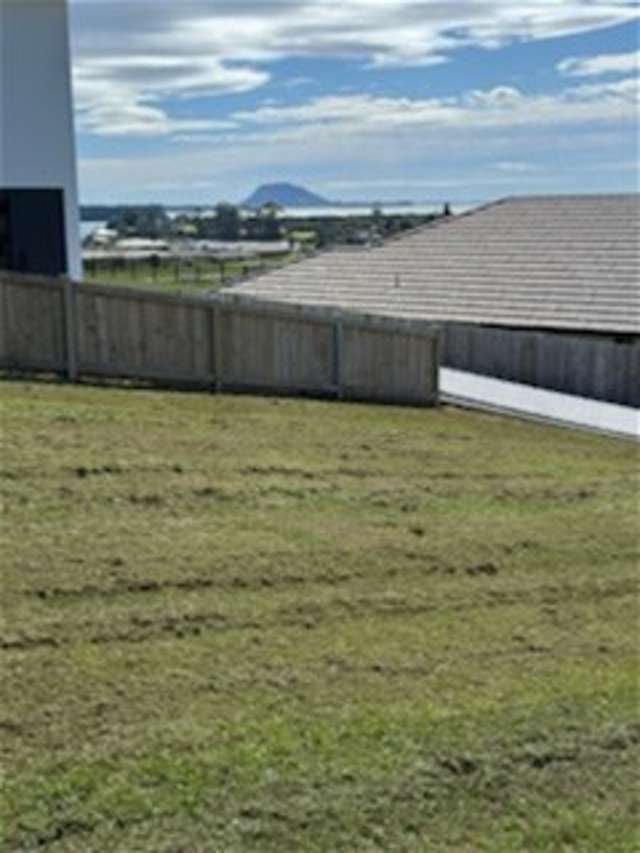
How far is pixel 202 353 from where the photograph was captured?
14719 millimetres

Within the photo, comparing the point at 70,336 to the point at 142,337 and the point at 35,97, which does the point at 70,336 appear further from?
the point at 35,97

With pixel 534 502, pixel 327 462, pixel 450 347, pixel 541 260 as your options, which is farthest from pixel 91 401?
pixel 541 260

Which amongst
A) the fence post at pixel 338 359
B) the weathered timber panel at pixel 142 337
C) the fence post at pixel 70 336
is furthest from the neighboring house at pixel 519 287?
the fence post at pixel 70 336

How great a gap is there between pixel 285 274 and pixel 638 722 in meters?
29.3

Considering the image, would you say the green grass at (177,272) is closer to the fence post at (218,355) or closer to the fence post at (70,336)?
the fence post at (218,355)

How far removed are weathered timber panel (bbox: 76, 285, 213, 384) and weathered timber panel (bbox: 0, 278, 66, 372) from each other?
28cm

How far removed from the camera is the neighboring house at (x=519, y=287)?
82.1ft

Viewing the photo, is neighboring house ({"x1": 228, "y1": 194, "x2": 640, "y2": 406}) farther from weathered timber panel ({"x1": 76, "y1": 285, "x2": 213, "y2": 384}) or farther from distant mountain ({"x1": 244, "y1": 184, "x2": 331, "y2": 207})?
distant mountain ({"x1": 244, "y1": 184, "x2": 331, "y2": 207})

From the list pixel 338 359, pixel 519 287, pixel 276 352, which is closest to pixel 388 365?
pixel 338 359

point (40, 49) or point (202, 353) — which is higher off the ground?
point (40, 49)

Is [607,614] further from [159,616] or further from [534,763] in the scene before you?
[159,616]

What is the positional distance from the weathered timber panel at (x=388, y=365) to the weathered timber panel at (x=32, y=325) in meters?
4.49

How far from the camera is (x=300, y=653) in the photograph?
571 cm

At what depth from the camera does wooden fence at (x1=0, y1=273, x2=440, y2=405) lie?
528 inches
